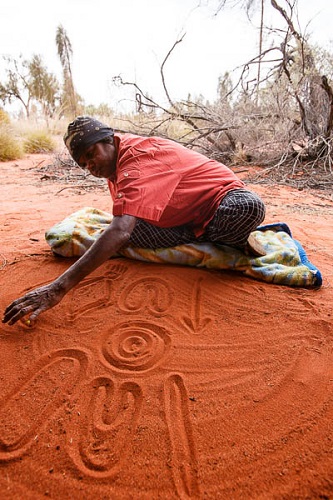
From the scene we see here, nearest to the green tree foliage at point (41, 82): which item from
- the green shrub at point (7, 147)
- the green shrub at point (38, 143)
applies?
the green shrub at point (38, 143)

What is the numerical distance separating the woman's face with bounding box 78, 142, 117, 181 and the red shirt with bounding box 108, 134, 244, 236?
58 millimetres

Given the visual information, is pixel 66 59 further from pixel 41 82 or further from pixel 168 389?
pixel 168 389

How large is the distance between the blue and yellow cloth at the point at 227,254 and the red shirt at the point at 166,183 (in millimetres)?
180

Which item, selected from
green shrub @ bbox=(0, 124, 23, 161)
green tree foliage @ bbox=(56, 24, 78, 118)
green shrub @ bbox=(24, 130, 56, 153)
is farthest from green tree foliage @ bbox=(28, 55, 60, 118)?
green shrub @ bbox=(0, 124, 23, 161)

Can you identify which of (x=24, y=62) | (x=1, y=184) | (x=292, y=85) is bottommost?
(x=1, y=184)

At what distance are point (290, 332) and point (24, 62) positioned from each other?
1830 centimetres

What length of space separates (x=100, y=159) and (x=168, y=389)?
4.06 ft

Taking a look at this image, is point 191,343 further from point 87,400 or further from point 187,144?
point 187,144

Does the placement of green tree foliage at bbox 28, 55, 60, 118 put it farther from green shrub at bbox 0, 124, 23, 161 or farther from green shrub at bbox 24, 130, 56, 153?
green shrub at bbox 0, 124, 23, 161

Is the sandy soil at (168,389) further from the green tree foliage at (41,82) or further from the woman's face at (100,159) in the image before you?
the green tree foliage at (41,82)

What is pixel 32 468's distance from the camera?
90 cm

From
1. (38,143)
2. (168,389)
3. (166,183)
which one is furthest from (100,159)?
(38,143)

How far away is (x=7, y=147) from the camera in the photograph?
7.45m

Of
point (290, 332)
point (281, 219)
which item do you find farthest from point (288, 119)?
point (290, 332)
